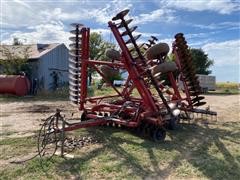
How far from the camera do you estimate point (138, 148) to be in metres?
5.95

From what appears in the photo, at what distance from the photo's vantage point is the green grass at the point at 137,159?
4.57 meters

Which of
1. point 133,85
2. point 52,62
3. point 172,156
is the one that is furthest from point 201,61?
point 172,156

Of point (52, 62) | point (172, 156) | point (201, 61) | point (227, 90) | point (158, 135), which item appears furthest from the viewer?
point (201, 61)

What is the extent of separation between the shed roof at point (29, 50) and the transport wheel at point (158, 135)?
1639cm

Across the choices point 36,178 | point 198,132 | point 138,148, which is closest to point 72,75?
point 138,148

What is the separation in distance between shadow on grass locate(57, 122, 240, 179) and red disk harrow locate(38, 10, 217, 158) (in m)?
0.36

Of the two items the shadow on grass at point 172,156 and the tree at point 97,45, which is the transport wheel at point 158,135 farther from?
the tree at point 97,45

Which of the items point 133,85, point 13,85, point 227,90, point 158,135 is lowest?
point 158,135

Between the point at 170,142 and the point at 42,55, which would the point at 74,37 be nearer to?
the point at 170,142

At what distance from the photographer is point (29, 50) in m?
23.8

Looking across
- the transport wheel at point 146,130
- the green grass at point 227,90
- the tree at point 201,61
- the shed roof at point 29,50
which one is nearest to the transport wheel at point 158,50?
the transport wheel at point 146,130

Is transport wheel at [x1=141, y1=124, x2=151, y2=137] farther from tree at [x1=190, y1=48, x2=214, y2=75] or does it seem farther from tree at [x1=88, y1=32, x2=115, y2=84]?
tree at [x1=190, y1=48, x2=214, y2=75]

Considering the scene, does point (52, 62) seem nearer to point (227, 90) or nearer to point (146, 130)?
point (146, 130)

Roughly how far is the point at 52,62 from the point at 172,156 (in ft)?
61.3
